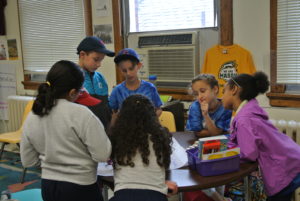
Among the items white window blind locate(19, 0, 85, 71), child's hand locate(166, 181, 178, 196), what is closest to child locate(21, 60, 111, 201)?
child's hand locate(166, 181, 178, 196)

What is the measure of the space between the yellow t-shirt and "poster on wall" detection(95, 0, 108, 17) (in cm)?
127

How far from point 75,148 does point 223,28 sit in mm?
1920

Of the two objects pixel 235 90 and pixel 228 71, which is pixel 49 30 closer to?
pixel 228 71

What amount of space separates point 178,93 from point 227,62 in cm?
60

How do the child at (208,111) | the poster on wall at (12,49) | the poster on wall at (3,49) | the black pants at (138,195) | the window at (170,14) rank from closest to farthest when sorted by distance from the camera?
the black pants at (138,195) → the child at (208,111) → the window at (170,14) → the poster on wall at (12,49) → the poster on wall at (3,49)

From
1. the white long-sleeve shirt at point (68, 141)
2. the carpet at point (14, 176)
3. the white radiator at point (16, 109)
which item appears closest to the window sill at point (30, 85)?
the white radiator at point (16, 109)

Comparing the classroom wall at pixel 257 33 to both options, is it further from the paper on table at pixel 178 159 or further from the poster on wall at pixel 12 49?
the poster on wall at pixel 12 49

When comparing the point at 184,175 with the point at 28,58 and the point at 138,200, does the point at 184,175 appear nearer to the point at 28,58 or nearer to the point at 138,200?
the point at 138,200

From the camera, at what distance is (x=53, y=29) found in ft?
12.9

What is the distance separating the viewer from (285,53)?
2.51 m

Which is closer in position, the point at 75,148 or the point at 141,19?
the point at 75,148

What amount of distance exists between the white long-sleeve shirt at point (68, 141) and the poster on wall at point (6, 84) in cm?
340

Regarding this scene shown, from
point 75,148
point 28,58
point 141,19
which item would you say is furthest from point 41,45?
point 75,148

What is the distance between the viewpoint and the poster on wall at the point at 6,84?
4.43 meters
